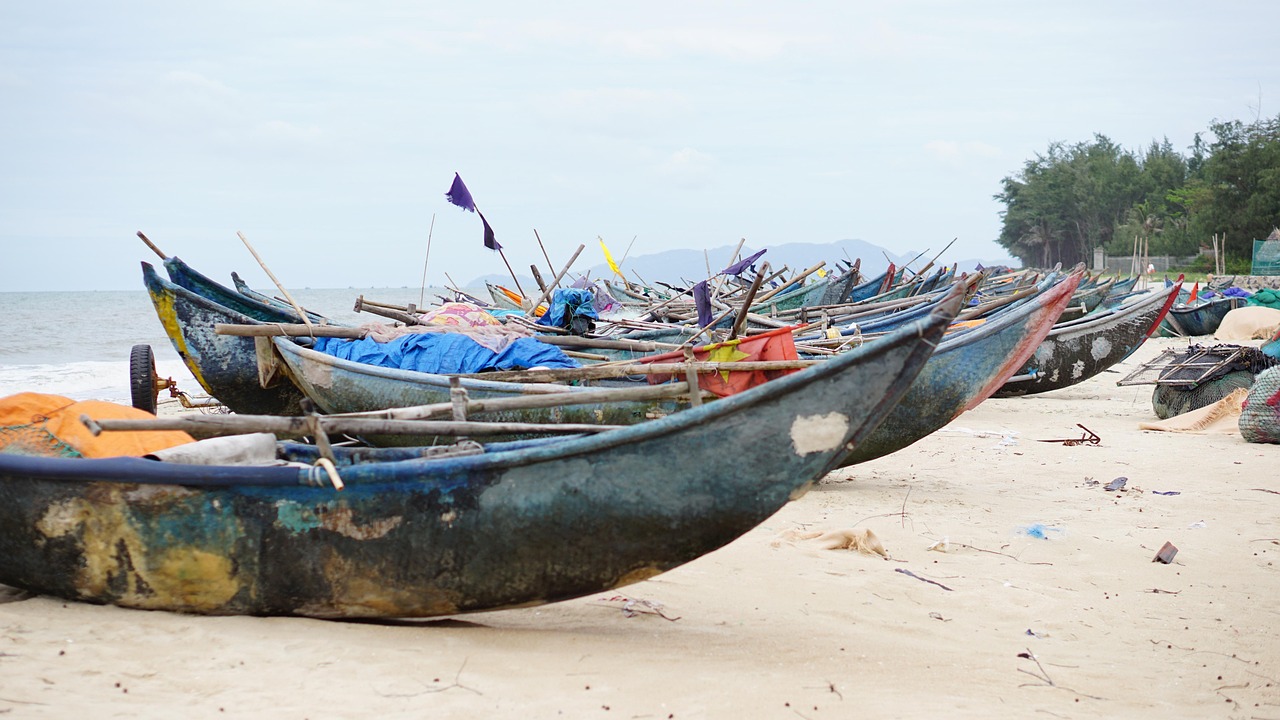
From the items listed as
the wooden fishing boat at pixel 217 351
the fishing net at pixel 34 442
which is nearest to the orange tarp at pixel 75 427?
the fishing net at pixel 34 442

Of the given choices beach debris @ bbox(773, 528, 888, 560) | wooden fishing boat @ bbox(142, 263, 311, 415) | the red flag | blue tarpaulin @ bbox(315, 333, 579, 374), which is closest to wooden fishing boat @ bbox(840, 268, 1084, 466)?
the red flag

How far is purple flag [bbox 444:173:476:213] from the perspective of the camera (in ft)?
34.2

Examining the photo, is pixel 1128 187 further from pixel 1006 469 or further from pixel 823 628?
pixel 823 628

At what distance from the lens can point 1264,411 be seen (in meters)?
8.08

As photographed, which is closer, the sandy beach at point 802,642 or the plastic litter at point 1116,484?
the sandy beach at point 802,642

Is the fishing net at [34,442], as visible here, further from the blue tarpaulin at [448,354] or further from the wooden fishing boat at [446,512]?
the blue tarpaulin at [448,354]

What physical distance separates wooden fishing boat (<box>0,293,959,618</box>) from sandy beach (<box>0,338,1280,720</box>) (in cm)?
15

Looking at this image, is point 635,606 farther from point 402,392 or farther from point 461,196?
point 461,196

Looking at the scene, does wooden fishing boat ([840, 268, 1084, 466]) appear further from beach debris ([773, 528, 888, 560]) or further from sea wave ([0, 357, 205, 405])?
sea wave ([0, 357, 205, 405])

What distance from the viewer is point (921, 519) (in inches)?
230

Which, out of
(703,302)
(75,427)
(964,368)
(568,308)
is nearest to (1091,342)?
(964,368)

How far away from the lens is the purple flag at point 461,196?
10.4m

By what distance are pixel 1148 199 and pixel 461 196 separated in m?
47.1

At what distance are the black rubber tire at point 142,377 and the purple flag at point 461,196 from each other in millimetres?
3299
